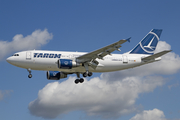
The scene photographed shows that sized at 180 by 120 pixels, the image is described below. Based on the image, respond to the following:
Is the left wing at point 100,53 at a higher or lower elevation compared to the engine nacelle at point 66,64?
higher

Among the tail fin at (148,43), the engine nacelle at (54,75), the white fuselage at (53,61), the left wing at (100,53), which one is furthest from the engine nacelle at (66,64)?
the tail fin at (148,43)

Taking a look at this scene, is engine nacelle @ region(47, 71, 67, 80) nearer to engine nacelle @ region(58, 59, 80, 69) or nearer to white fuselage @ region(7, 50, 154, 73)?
white fuselage @ region(7, 50, 154, 73)

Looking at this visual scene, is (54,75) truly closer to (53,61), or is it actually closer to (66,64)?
(53,61)

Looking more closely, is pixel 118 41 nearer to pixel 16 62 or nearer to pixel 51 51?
pixel 51 51

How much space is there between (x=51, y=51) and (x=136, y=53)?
15.3 metres

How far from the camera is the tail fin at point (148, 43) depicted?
168ft

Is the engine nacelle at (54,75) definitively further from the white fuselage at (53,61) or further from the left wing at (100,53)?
the left wing at (100,53)

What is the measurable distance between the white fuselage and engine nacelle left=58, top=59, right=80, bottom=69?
973mm

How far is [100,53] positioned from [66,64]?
5660 mm

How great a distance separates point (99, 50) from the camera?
137 ft

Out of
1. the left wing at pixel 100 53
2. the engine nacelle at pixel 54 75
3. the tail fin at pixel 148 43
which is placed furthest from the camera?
the tail fin at pixel 148 43

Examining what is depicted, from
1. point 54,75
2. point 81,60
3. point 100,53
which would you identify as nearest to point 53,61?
point 81,60

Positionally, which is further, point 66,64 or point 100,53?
point 100,53

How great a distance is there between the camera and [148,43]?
52.7 m
